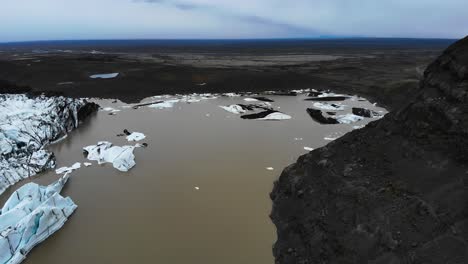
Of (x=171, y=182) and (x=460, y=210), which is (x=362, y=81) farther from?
(x=460, y=210)

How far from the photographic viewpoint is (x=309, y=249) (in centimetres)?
879

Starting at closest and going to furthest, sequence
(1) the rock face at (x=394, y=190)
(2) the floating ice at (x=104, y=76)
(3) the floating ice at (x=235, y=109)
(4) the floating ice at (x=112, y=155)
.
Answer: (1) the rock face at (x=394, y=190) → (4) the floating ice at (x=112, y=155) → (3) the floating ice at (x=235, y=109) → (2) the floating ice at (x=104, y=76)

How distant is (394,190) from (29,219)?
10.5 metres

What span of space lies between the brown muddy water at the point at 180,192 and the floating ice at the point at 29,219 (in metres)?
0.30

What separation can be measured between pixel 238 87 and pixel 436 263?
3230cm

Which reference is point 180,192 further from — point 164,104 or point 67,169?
point 164,104

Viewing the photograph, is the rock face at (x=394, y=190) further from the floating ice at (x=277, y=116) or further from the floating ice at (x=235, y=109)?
the floating ice at (x=235, y=109)

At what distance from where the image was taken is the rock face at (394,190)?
7.18 m

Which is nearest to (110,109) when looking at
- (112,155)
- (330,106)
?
(112,155)

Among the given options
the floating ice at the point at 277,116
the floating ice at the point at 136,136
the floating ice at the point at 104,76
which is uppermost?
the floating ice at the point at 104,76

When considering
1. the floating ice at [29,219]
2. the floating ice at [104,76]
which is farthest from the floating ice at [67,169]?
the floating ice at [104,76]

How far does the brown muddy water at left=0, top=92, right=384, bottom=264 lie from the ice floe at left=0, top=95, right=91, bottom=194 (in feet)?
2.07

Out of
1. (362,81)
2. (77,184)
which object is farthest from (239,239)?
(362,81)

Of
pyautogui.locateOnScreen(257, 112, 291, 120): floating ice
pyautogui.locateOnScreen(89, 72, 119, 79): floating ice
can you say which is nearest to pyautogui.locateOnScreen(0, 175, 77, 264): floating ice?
pyautogui.locateOnScreen(257, 112, 291, 120): floating ice
